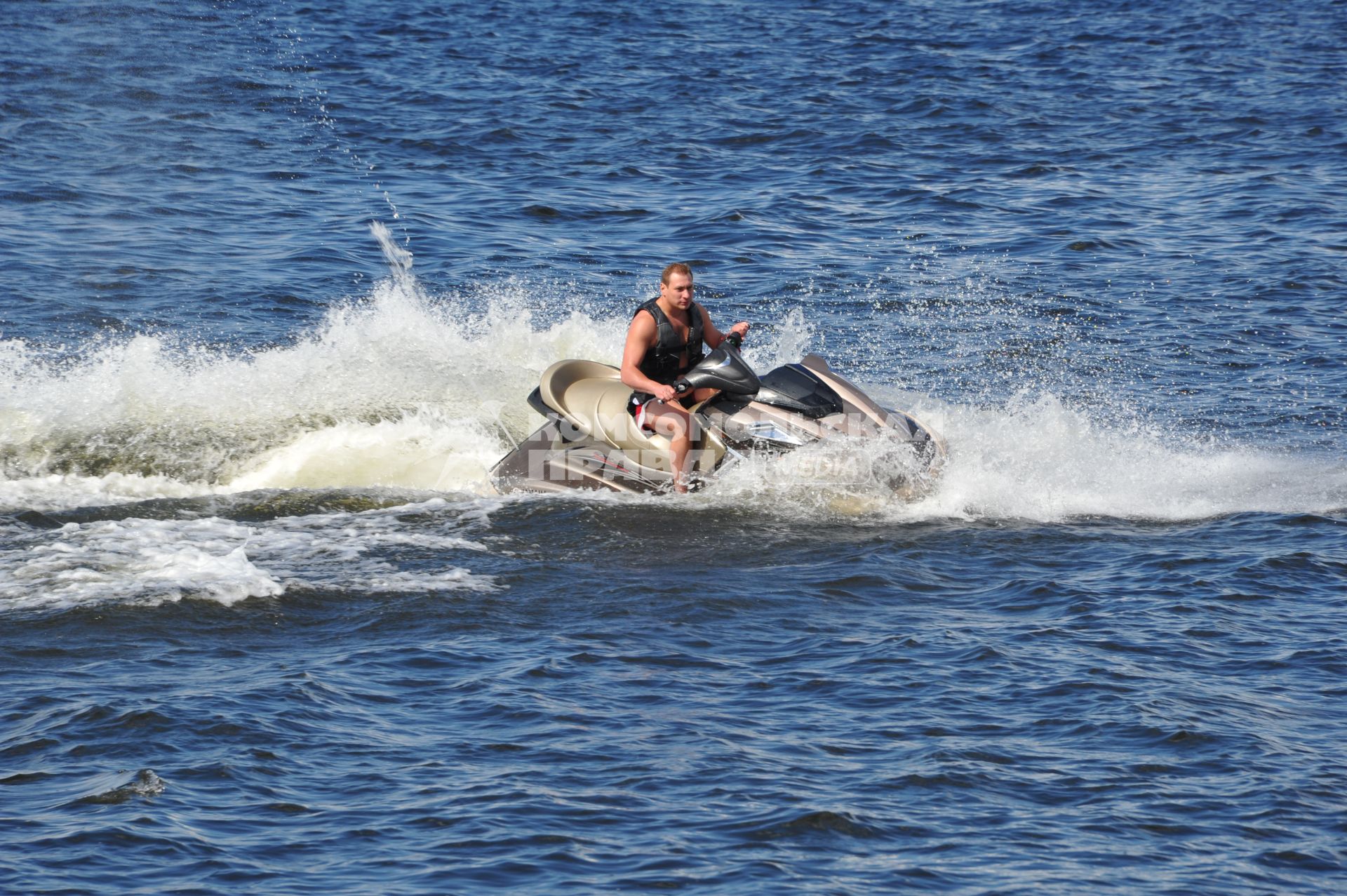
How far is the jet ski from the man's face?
0.41m

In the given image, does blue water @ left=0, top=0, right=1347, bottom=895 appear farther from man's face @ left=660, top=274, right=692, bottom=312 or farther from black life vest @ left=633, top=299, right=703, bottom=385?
man's face @ left=660, top=274, right=692, bottom=312

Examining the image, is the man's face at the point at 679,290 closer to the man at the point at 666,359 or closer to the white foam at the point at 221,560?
the man at the point at 666,359

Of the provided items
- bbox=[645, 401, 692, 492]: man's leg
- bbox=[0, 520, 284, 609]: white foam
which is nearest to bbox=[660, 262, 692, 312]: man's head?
bbox=[645, 401, 692, 492]: man's leg

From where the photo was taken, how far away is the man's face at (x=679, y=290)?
32.9ft

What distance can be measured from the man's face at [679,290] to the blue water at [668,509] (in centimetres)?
123

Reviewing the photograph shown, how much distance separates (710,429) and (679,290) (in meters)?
0.96

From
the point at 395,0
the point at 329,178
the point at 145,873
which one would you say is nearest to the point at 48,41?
the point at 395,0

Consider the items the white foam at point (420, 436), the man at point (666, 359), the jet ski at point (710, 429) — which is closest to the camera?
the jet ski at point (710, 429)

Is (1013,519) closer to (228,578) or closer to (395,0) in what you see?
(228,578)

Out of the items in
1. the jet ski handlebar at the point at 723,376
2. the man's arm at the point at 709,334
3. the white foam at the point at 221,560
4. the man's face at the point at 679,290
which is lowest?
the white foam at the point at 221,560

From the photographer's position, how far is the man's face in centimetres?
1003

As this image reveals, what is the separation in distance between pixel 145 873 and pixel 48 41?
1061 inches

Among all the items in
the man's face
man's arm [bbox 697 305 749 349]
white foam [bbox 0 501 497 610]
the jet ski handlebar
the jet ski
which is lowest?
white foam [bbox 0 501 497 610]

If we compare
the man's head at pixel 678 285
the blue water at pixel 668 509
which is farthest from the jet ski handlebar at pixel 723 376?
the blue water at pixel 668 509
